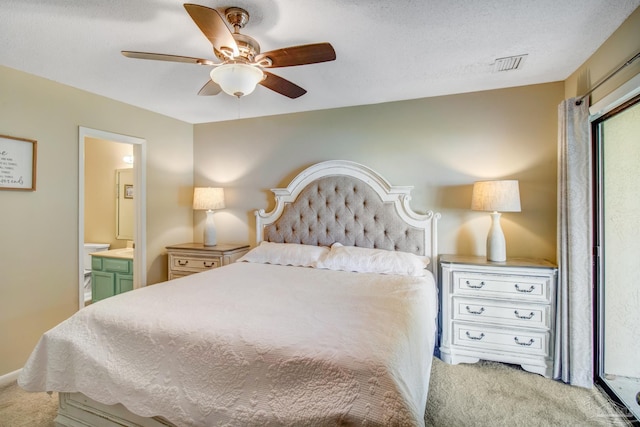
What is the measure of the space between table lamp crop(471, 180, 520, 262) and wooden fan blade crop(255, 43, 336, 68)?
A: 5.80 feet

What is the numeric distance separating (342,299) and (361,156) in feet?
6.13

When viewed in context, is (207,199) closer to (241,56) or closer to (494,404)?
(241,56)

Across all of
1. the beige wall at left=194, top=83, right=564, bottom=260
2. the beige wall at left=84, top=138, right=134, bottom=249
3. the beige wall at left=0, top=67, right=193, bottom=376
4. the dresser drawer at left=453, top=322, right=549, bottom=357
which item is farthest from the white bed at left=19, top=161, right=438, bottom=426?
the beige wall at left=84, top=138, right=134, bottom=249

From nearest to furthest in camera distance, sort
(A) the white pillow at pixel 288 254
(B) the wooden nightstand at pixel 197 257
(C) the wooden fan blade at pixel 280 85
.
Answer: (C) the wooden fan blade at pixel 280 85 → (A) the white pillow at pixel 288 254 → (B) the wooden nightstand at pixel 197 257

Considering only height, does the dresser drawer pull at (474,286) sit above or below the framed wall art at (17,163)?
below

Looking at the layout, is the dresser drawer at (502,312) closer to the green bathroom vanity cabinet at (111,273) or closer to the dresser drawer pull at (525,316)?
the dresser drawer pull at (525,316)

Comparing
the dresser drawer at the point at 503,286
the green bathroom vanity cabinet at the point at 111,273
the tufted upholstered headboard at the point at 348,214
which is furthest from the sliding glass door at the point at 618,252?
the green bathroom vanity cabinet at the point at 111,273

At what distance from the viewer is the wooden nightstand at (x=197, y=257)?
3.44 meters

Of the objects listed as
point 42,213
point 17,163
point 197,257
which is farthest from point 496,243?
point 17,163

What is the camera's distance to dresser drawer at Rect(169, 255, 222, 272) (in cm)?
345

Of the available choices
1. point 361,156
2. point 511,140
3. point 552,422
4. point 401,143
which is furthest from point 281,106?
point 552,422

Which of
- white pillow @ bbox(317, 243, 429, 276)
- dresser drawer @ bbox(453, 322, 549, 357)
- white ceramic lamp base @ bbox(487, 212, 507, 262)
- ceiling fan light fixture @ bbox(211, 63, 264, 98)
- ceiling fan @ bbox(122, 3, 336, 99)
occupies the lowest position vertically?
dresser drawer @ bbox(453, 322, 549, 357)

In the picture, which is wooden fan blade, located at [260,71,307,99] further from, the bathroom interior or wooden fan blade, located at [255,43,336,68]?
the bathroom interior

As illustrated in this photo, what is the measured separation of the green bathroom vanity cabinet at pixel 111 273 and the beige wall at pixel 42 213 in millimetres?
837
